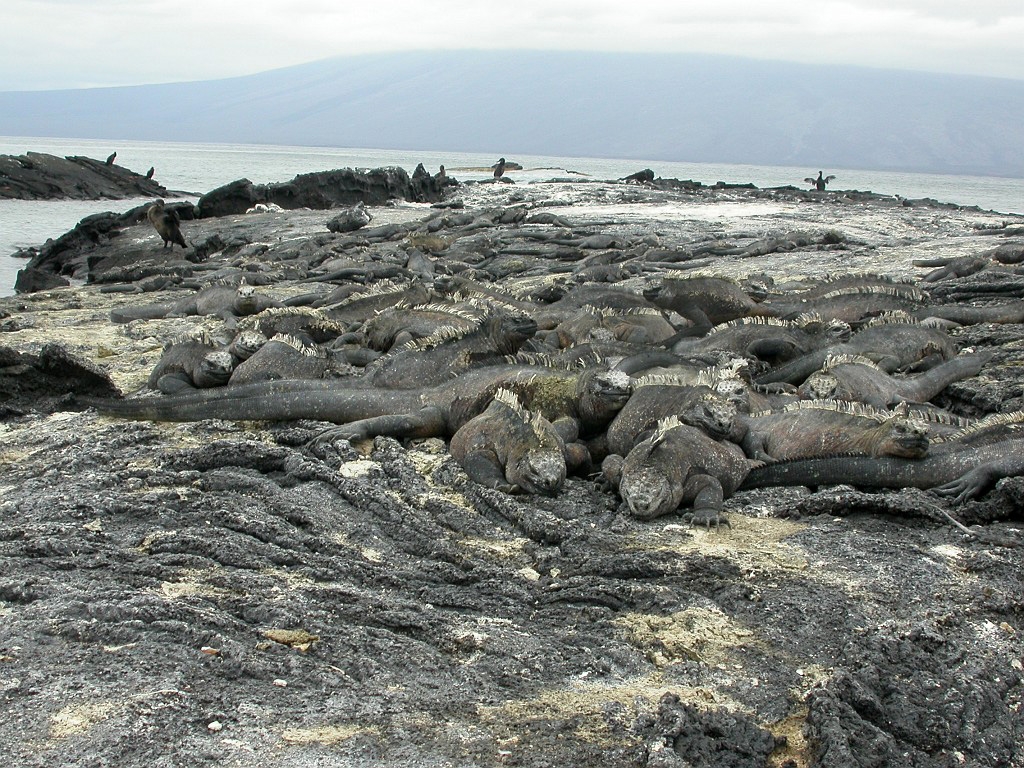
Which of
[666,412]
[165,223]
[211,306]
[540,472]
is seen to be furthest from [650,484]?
[165,223]

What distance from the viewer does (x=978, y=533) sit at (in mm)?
3512

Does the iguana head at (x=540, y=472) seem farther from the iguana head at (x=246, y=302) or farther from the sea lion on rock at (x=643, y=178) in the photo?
the sea lion on rock at (x=643, y=178)

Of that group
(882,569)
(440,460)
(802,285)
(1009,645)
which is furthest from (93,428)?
(802,285)

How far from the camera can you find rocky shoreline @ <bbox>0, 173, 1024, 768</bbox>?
7.39 feet

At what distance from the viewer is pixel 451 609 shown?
118 inches

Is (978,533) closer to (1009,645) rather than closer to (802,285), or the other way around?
(1009,645)

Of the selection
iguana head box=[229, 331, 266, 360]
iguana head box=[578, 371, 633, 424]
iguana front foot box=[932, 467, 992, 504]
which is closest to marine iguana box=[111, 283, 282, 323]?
iguana head box=[229, 331, 266, 360]

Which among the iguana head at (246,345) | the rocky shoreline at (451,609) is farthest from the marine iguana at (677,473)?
the iguana head at (246,345)

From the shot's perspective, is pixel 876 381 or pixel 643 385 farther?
pixel 876 381

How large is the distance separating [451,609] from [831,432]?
7.63ft

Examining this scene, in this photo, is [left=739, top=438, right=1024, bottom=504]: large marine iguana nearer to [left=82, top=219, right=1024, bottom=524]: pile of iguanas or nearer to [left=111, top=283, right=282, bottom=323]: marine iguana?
[left=82, top=219, right=1024, bottom=524]: pile of iguanas

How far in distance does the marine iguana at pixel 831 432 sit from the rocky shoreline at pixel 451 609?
11.1 inches

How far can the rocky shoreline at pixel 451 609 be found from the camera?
2252mm

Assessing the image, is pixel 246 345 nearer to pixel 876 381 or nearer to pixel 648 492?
pixel 648 492
